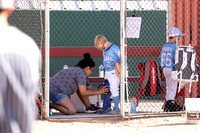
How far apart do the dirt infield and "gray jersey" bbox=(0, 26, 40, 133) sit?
12.2 ft

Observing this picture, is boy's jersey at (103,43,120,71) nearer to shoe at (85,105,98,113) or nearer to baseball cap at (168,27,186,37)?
shoe at (85,105,98,113)

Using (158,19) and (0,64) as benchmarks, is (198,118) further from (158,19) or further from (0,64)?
(158,19)

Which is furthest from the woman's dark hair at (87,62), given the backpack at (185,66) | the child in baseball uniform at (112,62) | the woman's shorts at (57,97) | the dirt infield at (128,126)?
the backpack at (185,66)

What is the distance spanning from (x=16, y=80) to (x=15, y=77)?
0.01 meters

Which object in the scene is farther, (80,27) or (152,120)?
(80,27)

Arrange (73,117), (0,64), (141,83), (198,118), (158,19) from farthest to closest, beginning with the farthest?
(158,19)
(141,83)
(73,117)
(198,118)
(0,64)

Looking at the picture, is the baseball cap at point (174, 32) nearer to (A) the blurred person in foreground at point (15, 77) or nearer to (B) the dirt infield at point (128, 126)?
(B) the dirt infield at point (128, 126)

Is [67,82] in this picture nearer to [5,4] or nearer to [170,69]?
[170,69]

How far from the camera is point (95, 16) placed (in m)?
11.8

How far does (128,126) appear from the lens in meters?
5.87

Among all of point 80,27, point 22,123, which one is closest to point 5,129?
point 22,123

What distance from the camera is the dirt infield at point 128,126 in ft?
17.7

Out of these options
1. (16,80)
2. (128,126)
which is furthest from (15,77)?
(128,126)

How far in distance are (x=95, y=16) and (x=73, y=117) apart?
5773 millimetres
